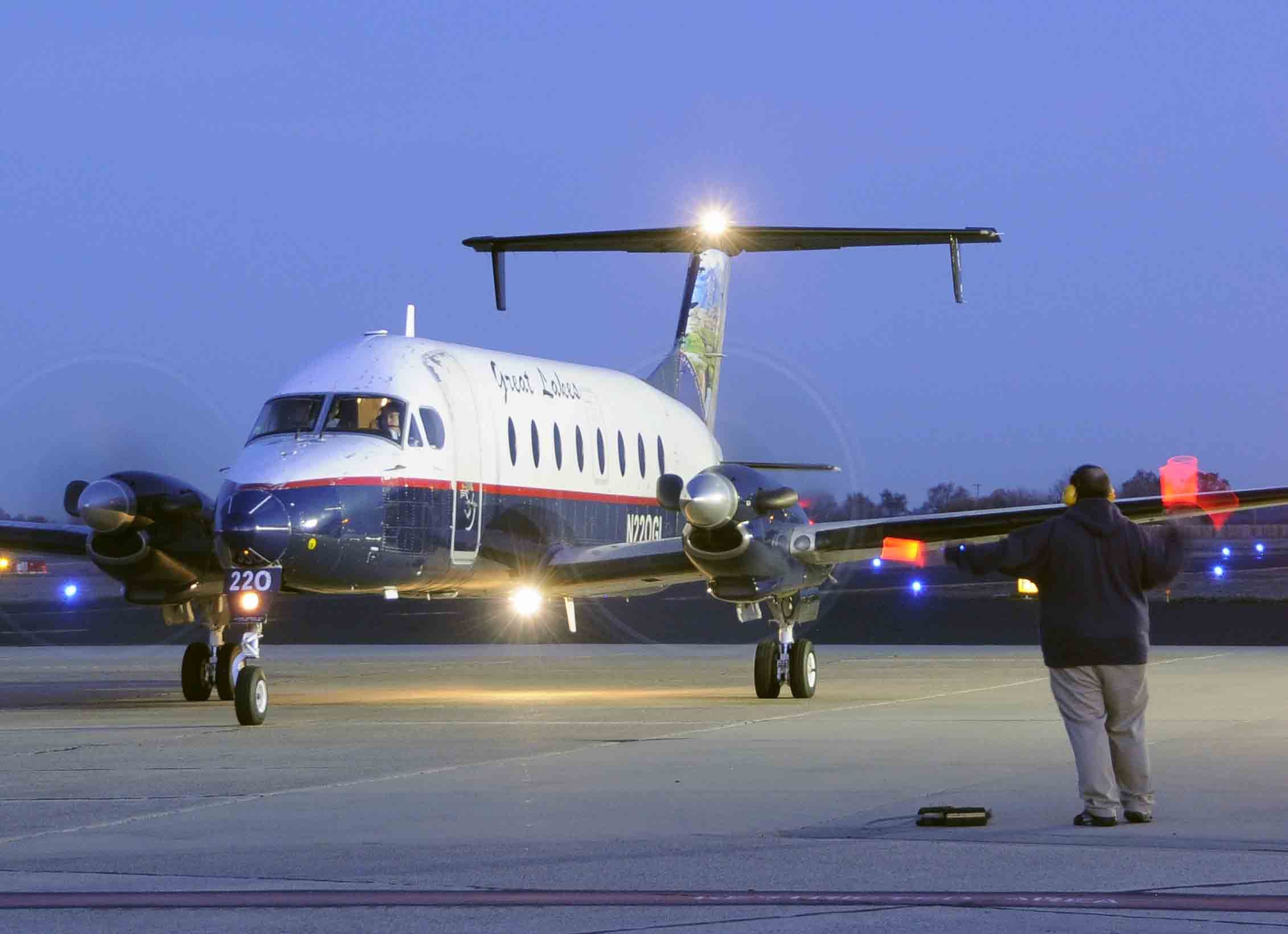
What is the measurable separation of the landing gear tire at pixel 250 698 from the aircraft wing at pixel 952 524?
6199 millimetres

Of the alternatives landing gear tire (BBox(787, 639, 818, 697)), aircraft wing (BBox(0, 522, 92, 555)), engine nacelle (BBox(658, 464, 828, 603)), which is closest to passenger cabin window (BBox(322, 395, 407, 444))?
engine nacelle (BBox(658, 464, 828, 603))

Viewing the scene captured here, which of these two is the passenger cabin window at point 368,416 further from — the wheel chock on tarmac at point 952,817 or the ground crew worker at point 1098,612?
the wheel chock on tarmac at point 952,817

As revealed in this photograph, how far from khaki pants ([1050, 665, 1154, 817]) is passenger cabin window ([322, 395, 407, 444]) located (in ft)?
32.7

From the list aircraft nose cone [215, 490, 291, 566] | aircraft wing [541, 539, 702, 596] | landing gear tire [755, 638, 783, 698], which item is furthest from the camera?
aircraft wing [541, 539, 702, 596]

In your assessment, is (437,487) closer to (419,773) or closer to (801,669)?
(801,669)

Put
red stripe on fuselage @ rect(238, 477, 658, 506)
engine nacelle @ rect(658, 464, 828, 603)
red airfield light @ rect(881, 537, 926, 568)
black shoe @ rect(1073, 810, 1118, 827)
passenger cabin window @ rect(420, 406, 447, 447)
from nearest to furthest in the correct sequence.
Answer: black shoe @ rect(1073, 810, 1118, 827), red stripe on fuselage @ rect(238, 477, 658, 506), passenger cabin window @ rect(420, 406, 447, 447), engine nacelle @ rect(658, 464, 828, 603), red airfield light @ rect(881, 537, 926, 568)

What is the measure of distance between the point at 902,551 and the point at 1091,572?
10.3 meters

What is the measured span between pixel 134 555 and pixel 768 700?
22.4ft

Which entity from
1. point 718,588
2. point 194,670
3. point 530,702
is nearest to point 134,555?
point 194,670

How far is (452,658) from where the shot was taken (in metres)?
31.3

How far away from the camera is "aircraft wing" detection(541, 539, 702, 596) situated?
21.3 metres

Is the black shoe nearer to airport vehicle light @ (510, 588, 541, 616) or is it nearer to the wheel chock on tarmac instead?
the wheel chock on tarmac

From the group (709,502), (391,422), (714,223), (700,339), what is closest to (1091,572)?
(709,502)

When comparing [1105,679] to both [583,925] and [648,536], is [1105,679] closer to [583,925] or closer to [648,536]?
[583,925]
